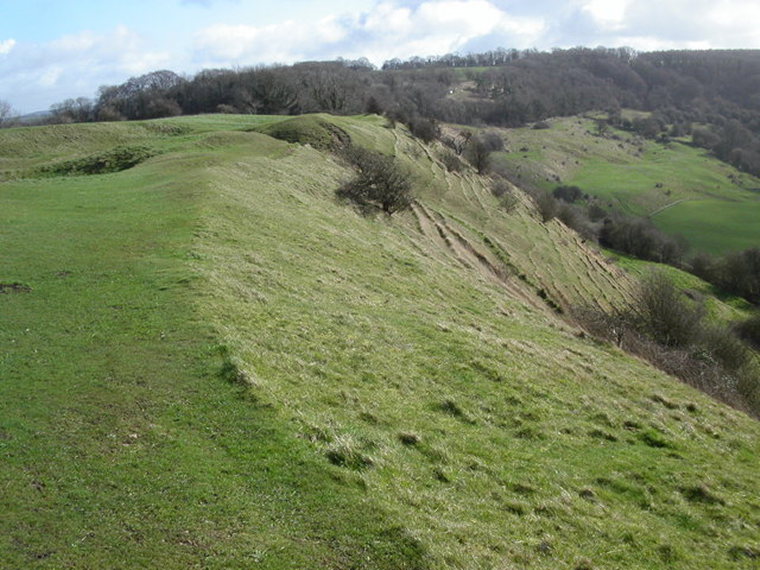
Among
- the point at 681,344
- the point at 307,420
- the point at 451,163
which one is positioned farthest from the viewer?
the point at 451,163

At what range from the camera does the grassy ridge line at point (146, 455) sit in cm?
783

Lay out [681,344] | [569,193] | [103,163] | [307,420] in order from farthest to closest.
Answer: [569,193], [103,163], [681,344], [307,420]

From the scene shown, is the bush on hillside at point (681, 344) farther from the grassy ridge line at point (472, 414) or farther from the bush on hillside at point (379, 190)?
the bush on hillside at point (379, 190)

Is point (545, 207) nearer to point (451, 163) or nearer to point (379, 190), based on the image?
point (451, 163)

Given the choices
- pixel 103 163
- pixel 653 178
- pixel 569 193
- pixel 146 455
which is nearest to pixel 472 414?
pixel 146 455

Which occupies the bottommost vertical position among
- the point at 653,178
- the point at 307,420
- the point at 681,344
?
the point at 681,344

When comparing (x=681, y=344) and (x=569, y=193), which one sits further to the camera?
(x=569, y=193)

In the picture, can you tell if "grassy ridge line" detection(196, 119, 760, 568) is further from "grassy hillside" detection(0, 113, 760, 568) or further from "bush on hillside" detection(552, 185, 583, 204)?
"bush on hillside" detection(552, 185, 583, 204)

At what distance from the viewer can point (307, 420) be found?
11469mm

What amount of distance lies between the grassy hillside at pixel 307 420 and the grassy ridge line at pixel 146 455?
1.7 inches

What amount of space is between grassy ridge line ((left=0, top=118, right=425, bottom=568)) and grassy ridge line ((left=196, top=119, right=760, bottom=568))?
80 cm

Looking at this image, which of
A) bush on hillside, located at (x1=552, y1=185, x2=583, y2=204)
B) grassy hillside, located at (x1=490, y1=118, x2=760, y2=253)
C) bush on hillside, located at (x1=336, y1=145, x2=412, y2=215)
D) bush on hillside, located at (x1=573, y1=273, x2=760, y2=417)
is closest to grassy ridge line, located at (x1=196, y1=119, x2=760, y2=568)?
bush on hillside, located at (x1=573, y1=273, x2=760, y2=417)

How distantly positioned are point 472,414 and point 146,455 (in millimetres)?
8170

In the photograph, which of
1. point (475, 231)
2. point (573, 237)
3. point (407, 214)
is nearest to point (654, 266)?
point (573, 237)
